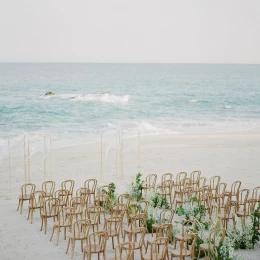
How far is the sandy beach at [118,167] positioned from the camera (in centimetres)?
1014

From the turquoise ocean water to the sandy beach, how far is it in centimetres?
246

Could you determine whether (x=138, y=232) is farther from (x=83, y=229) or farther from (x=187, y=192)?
(x=187, y=192)

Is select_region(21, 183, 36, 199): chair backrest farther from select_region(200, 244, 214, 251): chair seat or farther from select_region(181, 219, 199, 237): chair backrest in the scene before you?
select_region(200, 244, 214, 251): chair seat

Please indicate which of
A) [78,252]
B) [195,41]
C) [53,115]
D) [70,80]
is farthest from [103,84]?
[78,252]

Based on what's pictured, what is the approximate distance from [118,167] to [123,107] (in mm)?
28802

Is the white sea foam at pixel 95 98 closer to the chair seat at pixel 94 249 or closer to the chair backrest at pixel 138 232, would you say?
the chair backrest at pixel 138 232

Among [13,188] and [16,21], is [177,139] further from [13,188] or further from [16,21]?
[16,21]

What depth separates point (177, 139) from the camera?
2495cm

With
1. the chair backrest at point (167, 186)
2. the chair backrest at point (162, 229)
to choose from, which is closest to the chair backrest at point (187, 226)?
the chair backrest at point (162, 229)

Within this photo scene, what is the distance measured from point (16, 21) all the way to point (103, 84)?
17.1 meters

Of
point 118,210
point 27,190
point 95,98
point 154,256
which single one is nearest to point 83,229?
point 118,210

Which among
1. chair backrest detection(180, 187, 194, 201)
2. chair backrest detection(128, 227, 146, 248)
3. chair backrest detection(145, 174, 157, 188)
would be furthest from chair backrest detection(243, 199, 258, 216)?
chair backrest detection(145, 174, 157, 188)

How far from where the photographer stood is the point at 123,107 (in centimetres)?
4672

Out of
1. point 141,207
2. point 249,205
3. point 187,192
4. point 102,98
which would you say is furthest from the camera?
point 102,98
